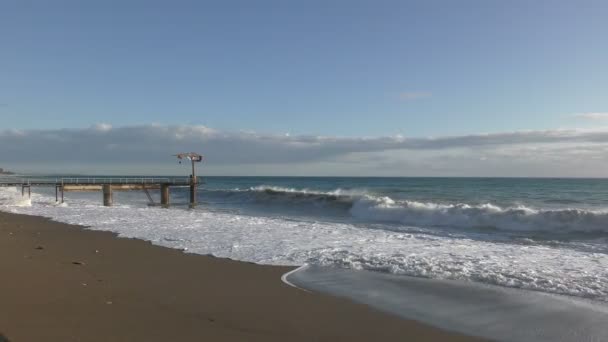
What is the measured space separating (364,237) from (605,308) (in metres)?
8.06

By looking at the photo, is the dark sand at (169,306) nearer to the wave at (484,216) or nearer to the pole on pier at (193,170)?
the wave at (484,216)

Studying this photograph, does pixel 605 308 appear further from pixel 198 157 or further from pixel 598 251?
pixel 198 157

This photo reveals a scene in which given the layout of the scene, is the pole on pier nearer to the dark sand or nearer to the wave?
the wave

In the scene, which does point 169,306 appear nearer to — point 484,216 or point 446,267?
point 446,267

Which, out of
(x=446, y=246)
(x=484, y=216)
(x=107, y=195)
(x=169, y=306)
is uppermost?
(x=107, y=195)

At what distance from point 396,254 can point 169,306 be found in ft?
19.5

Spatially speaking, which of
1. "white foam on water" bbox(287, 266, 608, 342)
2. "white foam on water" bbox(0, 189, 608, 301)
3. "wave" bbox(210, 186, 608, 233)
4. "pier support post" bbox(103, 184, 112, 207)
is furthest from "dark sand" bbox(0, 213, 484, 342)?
"pier support post" bbox(103, 184, 112, 207)

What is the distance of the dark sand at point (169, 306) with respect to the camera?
5234 mm

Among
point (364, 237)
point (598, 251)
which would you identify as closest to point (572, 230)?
point (598, 251)

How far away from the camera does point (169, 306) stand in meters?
6.40

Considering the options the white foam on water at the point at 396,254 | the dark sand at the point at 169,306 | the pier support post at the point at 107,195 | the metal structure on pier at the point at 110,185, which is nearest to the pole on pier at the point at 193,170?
the metal structure on pier at the point at 110,185

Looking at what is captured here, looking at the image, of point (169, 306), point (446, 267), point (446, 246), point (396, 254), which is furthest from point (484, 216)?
point (169, 306)

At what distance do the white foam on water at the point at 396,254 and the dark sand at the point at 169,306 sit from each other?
165 cm

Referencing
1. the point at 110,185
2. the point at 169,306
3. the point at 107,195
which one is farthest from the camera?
the point at 110,185
